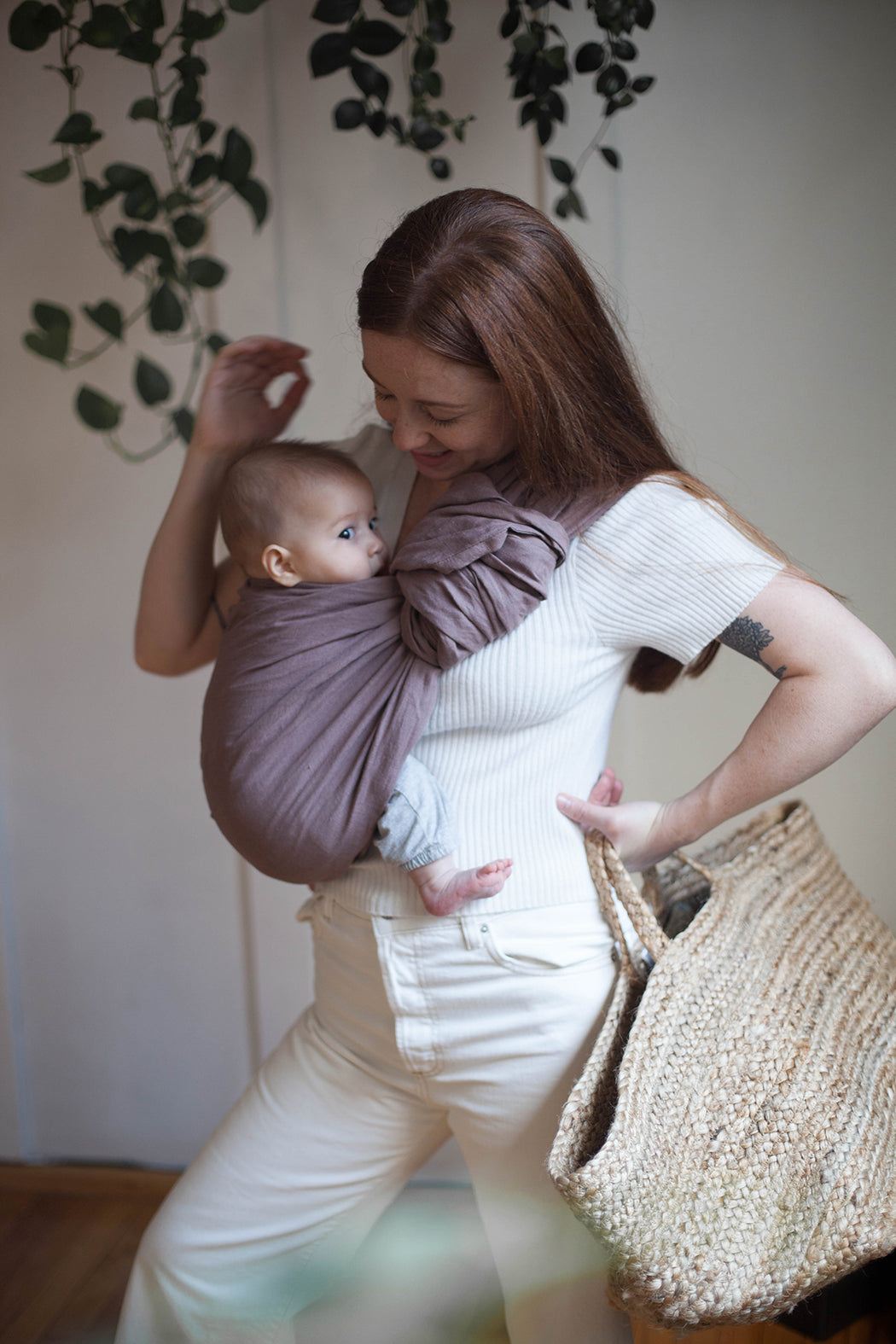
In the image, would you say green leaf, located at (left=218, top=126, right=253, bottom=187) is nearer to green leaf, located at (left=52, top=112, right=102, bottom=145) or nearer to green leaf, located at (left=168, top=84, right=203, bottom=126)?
green leaf, located at (left=168, top=84, right=203, bottom=126)

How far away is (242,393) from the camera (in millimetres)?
1185

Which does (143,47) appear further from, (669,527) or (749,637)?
(749,637)

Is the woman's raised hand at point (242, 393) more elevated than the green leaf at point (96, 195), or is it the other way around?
the green leaf at point (96, 195)

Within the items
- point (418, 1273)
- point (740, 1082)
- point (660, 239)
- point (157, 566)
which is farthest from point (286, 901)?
point (660, 239)

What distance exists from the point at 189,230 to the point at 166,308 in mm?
115

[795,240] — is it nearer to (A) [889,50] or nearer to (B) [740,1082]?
(A) [889,50]

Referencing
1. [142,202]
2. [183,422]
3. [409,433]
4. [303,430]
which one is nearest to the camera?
[409,433]

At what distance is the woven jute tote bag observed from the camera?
0.81 m

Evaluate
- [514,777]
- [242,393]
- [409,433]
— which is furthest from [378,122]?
[514,777]

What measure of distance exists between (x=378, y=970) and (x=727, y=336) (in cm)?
109

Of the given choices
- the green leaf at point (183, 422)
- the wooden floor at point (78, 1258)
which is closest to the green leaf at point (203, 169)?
the green leaf at point (183, 422)

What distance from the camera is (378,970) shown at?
1014mm

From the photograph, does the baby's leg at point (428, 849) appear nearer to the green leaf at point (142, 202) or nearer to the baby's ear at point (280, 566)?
the baby's ear at point (280, 566)

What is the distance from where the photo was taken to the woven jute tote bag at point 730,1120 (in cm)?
81
